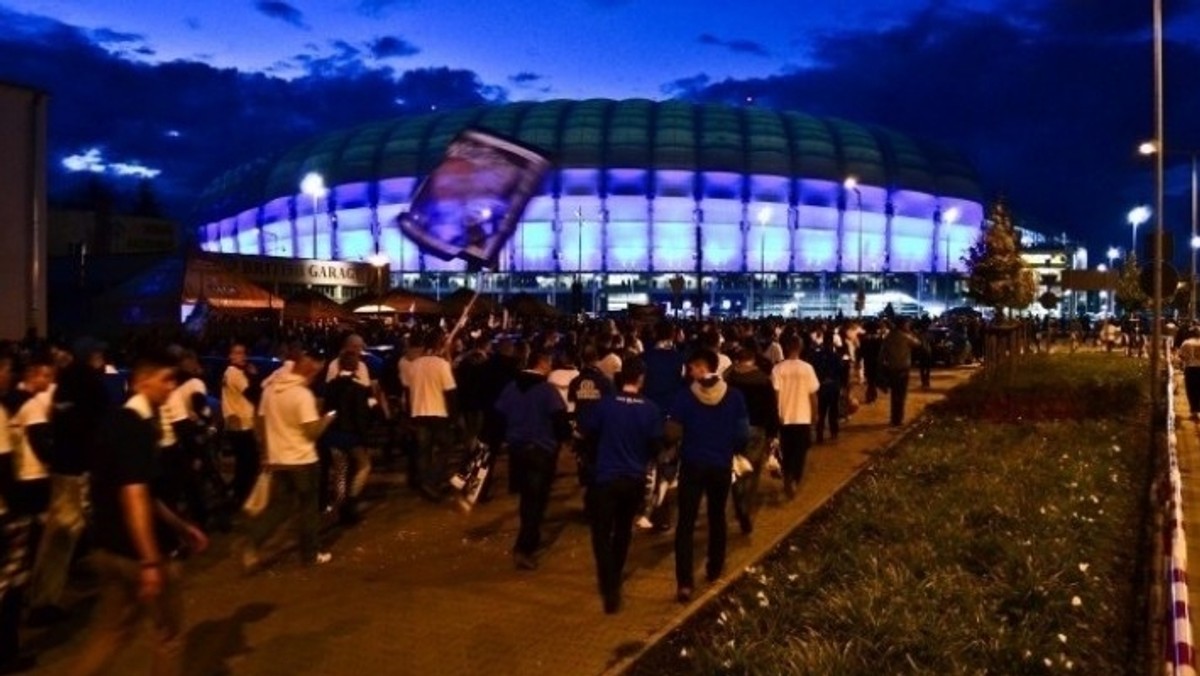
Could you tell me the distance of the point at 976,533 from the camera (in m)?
9.08

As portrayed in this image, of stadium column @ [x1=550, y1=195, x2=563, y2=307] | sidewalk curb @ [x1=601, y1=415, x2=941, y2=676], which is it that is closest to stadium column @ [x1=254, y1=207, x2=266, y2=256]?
stadium column @ [x1=550, y1=195, x2=563, y2=307]

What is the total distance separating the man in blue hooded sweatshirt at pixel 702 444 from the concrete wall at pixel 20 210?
1636 centimetres

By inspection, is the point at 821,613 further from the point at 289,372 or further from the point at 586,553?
the point at 289,372

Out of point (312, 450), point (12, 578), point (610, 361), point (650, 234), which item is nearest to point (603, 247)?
point (650, 234)

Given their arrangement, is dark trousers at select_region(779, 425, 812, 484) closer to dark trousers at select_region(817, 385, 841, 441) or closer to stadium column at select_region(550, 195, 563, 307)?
dark trousers at select_region(817, 385, 841, 441)

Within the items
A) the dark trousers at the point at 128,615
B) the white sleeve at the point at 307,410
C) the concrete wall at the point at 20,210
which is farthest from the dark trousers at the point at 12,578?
the concrete wall at the point at 20,210

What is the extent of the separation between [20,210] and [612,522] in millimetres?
17170

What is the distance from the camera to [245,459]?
35.1ft

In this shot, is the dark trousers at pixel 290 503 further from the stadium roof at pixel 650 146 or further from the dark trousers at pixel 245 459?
the stadium roof at pixel 650 146

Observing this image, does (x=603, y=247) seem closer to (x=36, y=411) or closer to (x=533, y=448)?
(x=533, y=448)

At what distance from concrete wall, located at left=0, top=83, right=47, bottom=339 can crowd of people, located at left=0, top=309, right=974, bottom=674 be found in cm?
995

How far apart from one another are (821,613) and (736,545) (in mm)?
2707

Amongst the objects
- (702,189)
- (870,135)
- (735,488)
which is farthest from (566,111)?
(735,488)

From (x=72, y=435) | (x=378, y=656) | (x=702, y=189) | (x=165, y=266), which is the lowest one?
(x=378, y=656)
